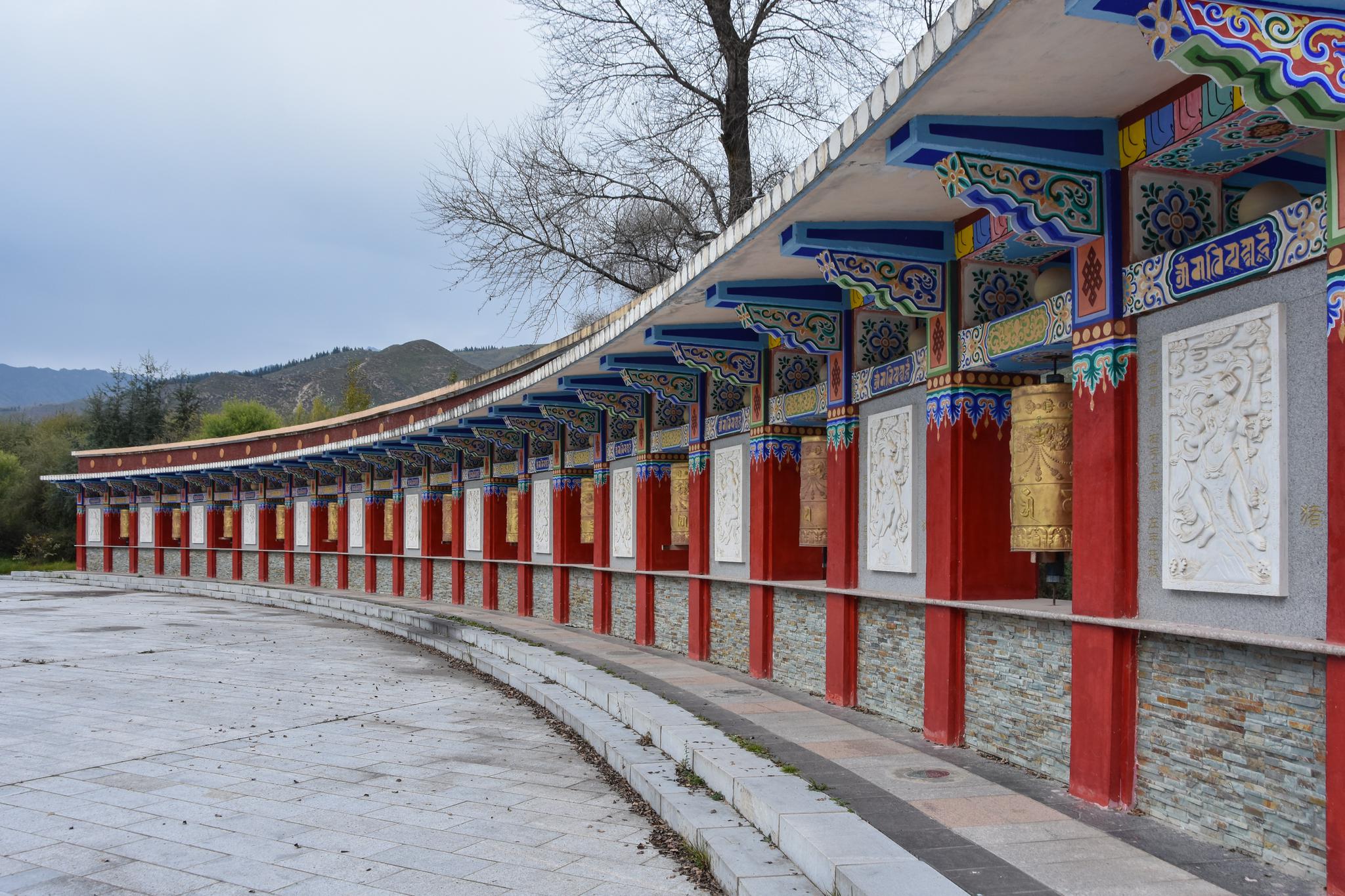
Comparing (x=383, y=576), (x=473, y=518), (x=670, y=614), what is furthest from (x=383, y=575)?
(x=670, y=614)

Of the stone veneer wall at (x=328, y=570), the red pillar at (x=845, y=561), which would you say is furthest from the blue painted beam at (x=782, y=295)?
the stone veneer wall at (x=328, y=570)

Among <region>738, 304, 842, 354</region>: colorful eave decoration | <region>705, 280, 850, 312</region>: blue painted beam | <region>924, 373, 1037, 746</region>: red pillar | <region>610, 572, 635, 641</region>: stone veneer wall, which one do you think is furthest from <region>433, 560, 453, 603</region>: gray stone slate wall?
<region>924, 373, 1037, 746</region>: red pillar

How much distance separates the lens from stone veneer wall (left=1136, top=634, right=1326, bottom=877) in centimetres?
447

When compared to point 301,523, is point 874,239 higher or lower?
higher

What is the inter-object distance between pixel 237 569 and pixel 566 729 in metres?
24.5

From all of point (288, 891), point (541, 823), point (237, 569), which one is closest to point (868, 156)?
point (541, 823)

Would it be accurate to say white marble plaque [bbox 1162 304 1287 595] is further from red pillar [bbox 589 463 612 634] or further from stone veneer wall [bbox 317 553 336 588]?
stone veneer wall [bbox 317 553 336 588]

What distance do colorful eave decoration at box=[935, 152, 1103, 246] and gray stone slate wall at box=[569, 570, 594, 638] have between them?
11209 mm

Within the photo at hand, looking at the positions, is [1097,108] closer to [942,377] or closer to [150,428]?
[942,377]

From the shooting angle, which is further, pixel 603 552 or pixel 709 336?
pixel 603 552

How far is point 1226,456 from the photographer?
16.5 feet

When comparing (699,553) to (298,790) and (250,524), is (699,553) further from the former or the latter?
(250,524)

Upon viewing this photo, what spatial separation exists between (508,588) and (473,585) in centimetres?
181

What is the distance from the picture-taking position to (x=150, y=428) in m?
52.1
